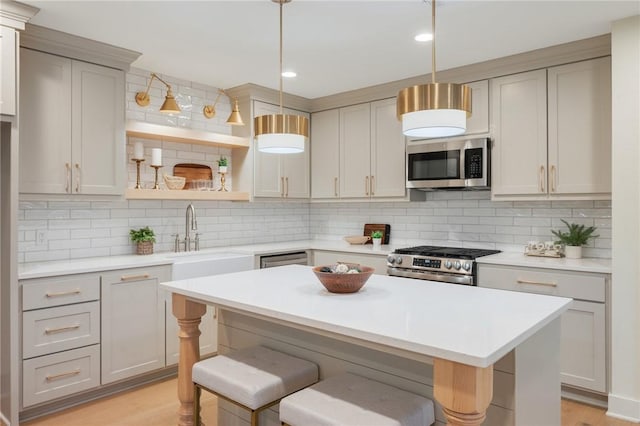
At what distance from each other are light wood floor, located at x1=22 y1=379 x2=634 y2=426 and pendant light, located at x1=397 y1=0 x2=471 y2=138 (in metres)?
2.16

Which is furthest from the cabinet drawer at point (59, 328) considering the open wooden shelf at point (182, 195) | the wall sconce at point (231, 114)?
the wall sconce at point (231, 114)

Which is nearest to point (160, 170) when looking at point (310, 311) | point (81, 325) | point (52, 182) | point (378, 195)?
point (52, 182)

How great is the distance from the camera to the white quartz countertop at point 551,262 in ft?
9.87

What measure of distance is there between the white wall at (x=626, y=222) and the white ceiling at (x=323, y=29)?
0.85 ft

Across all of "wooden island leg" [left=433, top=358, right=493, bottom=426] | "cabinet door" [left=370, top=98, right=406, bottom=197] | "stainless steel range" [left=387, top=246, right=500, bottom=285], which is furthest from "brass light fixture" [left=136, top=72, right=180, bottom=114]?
"wooden island leg" [left=433, top=358, right=493, bottom=426]

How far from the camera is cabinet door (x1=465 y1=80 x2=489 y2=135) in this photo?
3.76 meters

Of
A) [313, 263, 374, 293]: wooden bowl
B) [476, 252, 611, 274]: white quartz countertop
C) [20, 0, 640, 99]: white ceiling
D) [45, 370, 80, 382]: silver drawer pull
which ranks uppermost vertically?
[20, 0, 640, 99]: white ceiling

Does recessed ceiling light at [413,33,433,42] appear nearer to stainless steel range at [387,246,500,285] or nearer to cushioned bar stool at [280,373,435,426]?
stainless steel range at [387,246,500,285]

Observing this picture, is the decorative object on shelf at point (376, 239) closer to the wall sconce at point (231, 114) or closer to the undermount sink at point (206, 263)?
the undermount sink at point (206, 263)

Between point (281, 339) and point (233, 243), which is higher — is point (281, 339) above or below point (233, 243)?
below

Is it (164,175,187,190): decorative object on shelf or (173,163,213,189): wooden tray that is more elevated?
(173,163,213,189): wooden tray

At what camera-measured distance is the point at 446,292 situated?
222 centimetres

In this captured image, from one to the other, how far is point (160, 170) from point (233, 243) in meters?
1.08

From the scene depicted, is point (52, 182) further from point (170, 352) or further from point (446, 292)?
point (446, 292)
